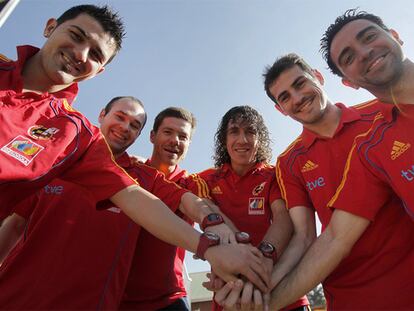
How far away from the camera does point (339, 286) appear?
2.63 metres

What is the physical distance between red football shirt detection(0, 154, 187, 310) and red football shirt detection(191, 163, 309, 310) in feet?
2.92

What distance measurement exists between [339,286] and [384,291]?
0.34 metres

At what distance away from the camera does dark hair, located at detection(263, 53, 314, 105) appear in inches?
153

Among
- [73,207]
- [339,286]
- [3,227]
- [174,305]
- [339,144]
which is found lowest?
[3,227]

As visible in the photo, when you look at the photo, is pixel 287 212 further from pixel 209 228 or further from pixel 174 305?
pixel 174 305

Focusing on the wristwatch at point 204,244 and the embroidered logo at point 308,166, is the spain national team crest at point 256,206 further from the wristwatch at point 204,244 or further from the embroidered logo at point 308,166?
the wristwatch at point 204,244

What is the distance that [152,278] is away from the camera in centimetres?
354

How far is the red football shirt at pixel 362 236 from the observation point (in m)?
2.41

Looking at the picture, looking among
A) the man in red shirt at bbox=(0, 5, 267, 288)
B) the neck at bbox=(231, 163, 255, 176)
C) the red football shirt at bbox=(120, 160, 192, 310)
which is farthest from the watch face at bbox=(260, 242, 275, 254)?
the neck at bbox=(231, 163, 255, 176)

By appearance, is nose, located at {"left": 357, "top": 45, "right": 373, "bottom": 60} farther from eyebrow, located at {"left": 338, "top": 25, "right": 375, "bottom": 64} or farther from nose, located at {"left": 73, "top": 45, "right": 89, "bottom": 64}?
nose, located at {"left": 73, "top": 45, "right": 89, "bottom": 64}

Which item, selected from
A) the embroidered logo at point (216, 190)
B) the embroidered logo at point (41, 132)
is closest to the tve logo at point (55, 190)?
the embroidered logo at point (41, 132)

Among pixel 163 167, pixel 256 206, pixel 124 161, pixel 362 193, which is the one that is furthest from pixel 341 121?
pixel 124 161

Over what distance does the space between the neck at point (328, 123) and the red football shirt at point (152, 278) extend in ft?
5.50

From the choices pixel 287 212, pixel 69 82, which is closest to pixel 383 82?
pixel 287 212
